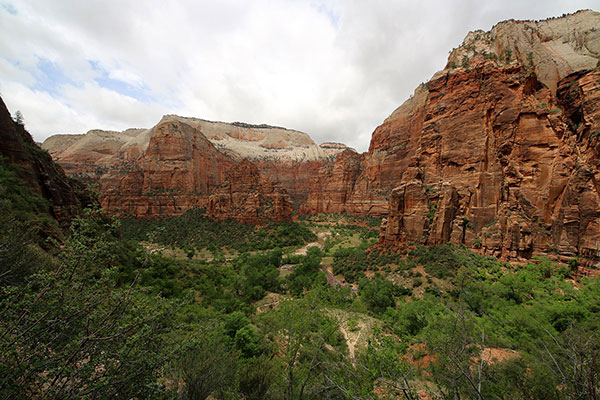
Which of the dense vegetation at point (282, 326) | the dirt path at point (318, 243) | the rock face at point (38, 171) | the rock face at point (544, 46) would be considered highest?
the rock face at point (544, 46)

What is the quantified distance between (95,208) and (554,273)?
2239 centimetres

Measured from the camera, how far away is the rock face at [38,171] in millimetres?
11242

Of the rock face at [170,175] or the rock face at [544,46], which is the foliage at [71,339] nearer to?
the rock face at [544,46]

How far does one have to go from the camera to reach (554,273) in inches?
519

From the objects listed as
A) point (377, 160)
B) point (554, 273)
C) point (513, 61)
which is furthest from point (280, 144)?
point (554, 273)

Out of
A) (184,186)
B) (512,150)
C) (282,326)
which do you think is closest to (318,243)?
(512,150)

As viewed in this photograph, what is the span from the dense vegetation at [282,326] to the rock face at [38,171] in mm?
1831

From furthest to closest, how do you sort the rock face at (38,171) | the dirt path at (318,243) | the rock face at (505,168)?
the dirt path at (318,243) < the rock face at (505,168) < the rock face at (38,171)

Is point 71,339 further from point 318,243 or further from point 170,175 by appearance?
point 170,175

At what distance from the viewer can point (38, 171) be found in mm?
12781

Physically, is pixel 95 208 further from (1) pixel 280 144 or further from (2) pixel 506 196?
(1) pixel 280 144

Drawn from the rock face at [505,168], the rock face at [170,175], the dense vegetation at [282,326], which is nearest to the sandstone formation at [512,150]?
the rock face at [505,168]

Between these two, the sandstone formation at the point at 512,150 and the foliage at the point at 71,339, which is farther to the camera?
the sandstone formation at the point at 512,150

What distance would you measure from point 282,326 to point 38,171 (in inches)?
691
